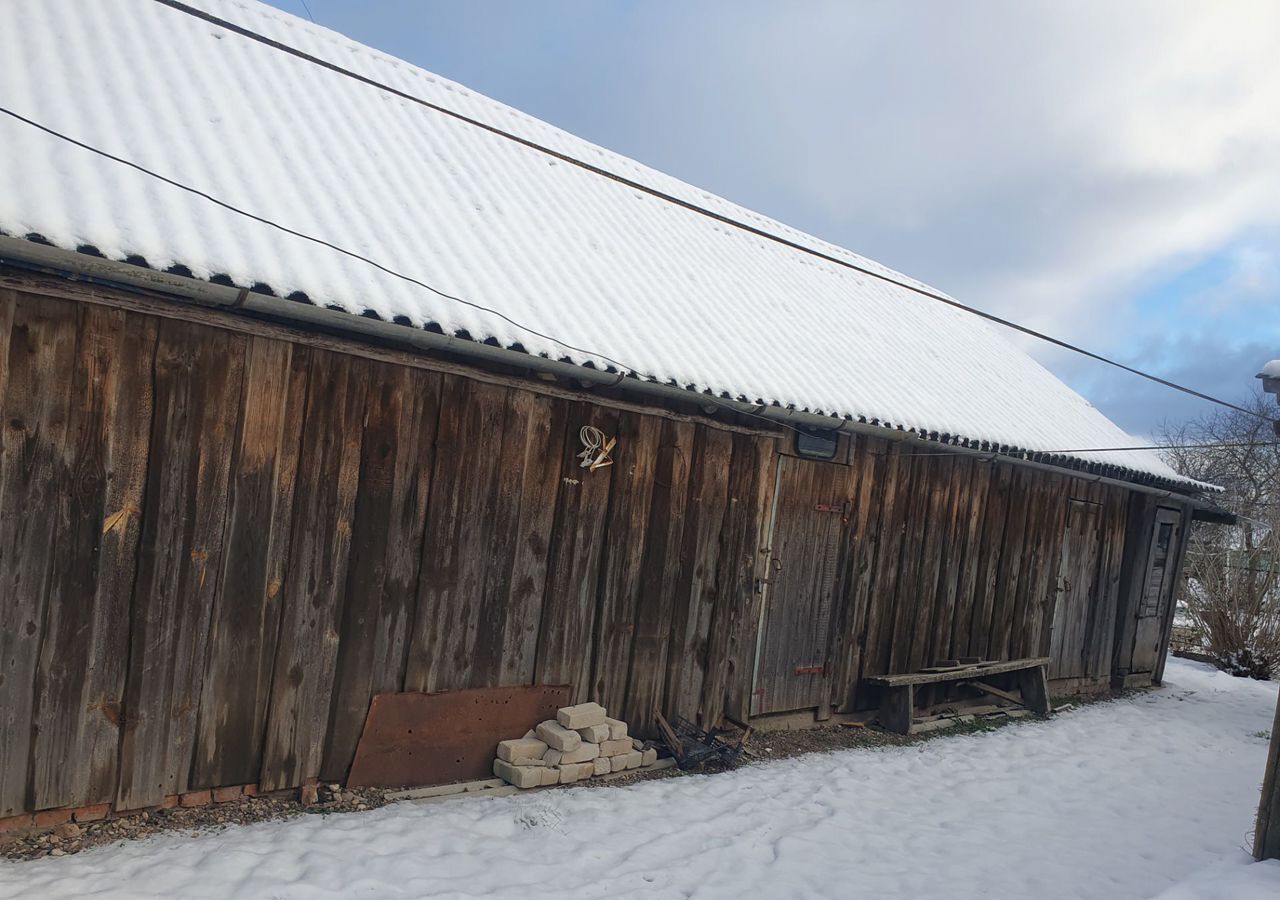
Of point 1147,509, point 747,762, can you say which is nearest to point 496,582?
point 747,762

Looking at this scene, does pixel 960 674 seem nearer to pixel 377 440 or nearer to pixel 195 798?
A: pixel 377 440

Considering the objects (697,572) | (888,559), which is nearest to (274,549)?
(697,572)

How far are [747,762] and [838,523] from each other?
2234 millimetres

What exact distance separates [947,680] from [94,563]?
24.1ft

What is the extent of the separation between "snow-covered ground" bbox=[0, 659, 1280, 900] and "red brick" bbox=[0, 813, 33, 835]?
0.34m

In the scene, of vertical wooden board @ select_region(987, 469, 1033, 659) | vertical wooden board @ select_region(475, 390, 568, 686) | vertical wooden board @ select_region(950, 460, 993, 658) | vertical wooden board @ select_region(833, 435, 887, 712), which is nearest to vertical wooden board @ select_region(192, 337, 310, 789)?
vertical wooden board @ select_region(475, 390, 568, 686)

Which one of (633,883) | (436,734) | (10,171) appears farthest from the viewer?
(436,734)

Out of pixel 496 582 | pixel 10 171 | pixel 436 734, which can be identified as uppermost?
pixel 10 171

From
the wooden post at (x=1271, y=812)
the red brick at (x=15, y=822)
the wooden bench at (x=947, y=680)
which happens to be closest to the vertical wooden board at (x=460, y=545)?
the red brick at (x=15, y=822)

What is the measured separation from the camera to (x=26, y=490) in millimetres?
3805

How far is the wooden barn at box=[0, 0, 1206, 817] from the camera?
3.93 metres

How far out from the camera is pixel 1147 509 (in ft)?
39.0

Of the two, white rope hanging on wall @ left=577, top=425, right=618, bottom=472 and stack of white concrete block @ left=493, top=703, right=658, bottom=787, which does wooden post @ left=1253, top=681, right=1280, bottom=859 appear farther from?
white rope hanging on wall @ left=577, top=425, right=618, bottom=472

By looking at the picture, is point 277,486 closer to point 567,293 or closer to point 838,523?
point 567,293
